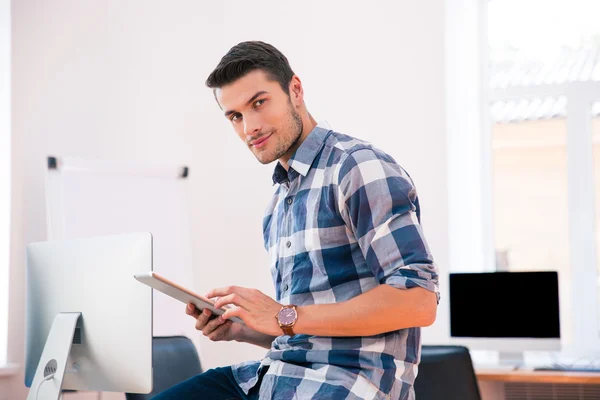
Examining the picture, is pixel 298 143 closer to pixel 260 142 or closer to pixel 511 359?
pixel 260 142

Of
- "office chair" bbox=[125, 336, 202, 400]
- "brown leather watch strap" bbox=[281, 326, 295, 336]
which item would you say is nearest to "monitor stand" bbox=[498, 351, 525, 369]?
"office chair" bbox=[125, 336, 202, 400]

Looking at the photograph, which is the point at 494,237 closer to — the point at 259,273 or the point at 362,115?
the point at 362,115

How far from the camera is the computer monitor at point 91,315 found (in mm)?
1777

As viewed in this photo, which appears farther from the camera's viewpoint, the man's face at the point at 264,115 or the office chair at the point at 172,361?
the office chair at the point at 172,361

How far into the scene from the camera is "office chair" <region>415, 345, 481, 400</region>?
2420 mm

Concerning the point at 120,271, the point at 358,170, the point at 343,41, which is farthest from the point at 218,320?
the point at 343,41

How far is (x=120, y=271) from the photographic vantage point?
180cm

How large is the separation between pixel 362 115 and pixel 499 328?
4.38ft

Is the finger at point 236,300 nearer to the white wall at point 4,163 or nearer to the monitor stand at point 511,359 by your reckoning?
the monitor stand at point 511,359

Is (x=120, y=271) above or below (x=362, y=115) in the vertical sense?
below

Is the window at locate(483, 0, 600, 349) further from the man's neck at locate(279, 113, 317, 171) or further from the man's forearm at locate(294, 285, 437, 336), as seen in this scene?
the man's forearm at locate(294, 285, 437, 336)

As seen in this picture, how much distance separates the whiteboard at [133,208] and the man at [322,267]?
2033mm

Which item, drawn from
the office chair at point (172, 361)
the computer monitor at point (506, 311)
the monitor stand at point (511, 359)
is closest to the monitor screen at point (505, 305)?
the computer monitor at point (506, 311)

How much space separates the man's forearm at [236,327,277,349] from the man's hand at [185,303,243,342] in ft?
0.05
